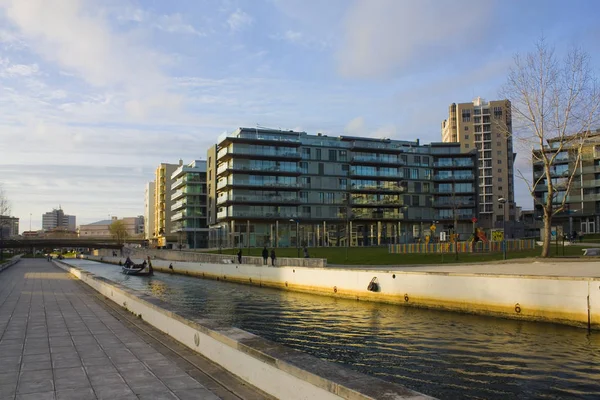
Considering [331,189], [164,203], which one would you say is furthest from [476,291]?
[164,203]

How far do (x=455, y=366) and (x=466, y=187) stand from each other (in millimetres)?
96992

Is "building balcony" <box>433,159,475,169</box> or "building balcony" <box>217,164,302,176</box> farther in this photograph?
"building balcony" <box>433,159,475,169</box>

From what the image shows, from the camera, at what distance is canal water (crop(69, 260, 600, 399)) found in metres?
10.8

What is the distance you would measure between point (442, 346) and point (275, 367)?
10082 mm

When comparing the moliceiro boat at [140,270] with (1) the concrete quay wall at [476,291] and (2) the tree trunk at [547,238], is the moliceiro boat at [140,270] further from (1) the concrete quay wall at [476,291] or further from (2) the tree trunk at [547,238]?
(2) the tree trunk at [547,238]

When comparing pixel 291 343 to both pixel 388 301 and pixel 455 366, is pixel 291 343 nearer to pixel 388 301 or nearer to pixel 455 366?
pixel 455 366

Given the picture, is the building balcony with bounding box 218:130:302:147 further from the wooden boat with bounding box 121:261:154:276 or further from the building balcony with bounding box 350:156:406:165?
the wooden boat with bounding box 121:261:154:276

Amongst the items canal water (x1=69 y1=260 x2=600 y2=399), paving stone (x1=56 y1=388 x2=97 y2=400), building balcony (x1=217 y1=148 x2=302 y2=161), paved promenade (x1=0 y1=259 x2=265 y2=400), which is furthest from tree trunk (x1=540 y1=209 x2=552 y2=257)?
building balcony (x1=217 y1=148 x2=302 y2=161)

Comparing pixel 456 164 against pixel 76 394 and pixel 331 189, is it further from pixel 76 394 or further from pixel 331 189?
pixel 76 394

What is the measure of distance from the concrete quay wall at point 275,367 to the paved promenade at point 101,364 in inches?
7.0

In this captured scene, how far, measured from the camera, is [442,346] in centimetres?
1466

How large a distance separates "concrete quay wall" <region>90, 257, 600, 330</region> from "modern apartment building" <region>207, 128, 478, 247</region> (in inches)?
1955

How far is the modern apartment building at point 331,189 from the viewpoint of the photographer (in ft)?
280

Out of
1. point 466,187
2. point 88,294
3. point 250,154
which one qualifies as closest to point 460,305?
point 88,294
